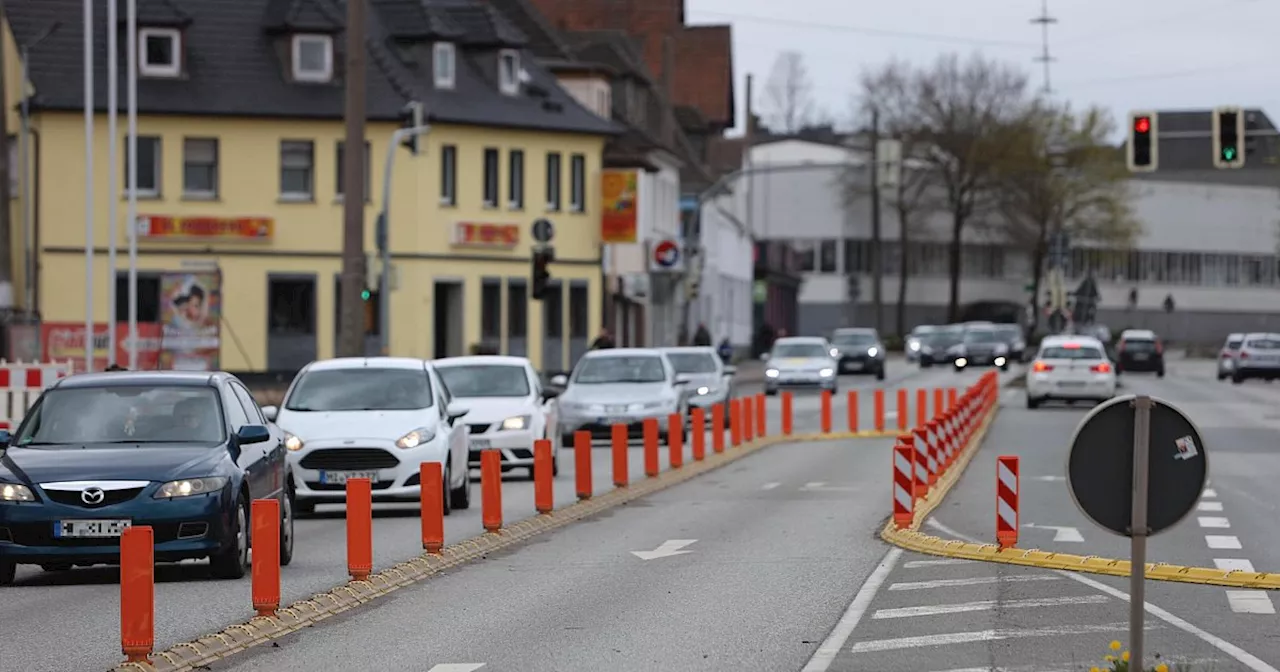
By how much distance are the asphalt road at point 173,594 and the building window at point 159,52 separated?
1356 inches

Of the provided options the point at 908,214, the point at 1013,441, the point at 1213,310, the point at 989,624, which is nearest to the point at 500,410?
the point at 1013,441

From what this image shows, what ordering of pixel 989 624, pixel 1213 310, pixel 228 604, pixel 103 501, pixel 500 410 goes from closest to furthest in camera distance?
pixel 989 624, pixel 228 604, pixel 103 501, pixel 500 410, pixel 1213 310

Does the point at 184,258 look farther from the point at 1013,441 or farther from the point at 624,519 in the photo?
the point at 624,519

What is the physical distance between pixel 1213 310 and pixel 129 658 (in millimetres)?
128126

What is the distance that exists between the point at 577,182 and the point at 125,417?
152ft

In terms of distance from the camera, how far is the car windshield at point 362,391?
72.6ft

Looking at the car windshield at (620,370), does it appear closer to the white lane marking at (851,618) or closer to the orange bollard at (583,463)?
the orange bollard at (583,463)

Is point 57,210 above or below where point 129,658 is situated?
above

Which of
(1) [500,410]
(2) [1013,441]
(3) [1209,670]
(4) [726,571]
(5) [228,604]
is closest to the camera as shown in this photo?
(3) [1209,670]

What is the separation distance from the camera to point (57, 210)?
181 feet

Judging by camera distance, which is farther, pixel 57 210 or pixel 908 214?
pixel 908 214

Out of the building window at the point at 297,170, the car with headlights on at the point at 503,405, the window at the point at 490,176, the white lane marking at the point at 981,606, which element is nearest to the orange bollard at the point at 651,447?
the car with headlights on at the point at 503,405

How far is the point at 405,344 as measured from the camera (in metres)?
57.0

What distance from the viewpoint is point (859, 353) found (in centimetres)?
7162
